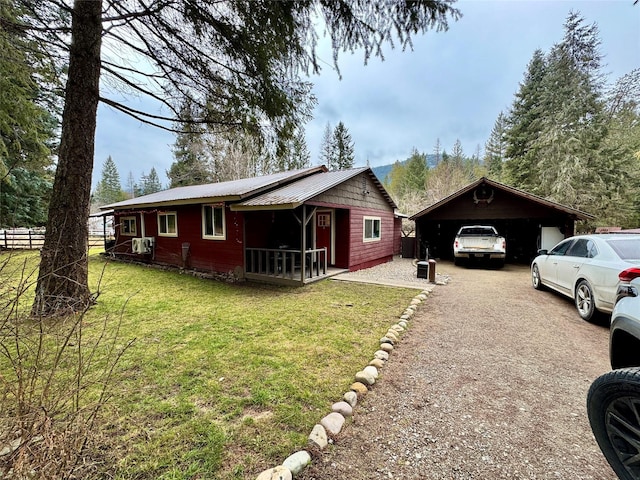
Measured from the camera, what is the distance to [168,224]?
11344 millimetres

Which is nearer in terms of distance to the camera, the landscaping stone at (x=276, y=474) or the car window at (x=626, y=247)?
the landscaping stone at (x=276, y=474)

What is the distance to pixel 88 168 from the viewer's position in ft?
16.5

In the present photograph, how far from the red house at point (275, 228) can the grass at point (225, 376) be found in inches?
91.2

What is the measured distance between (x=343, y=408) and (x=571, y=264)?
19.3 ft

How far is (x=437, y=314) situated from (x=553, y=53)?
972 inches

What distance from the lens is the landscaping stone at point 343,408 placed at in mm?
2463

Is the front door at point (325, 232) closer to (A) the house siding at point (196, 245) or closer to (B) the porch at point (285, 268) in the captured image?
(B) the porch at point (285, 268)

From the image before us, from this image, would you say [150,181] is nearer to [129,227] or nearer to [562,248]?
[129,227]

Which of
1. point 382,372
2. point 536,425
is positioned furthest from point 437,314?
point 536,425

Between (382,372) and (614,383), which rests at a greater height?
(614,383)

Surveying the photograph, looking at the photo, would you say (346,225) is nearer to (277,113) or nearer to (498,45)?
(277,113)

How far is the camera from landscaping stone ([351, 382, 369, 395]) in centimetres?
277

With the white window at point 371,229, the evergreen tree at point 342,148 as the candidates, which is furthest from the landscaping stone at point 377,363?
the evergreen tree at point 342,148

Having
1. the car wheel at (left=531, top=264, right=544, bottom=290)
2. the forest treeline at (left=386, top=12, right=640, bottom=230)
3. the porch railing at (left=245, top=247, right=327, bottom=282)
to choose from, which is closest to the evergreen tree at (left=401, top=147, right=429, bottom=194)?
the forest treeline at (left=386, top=12, right=640, bottom=230)
